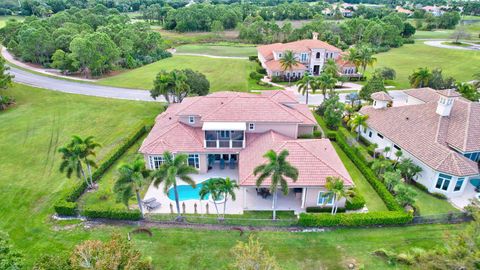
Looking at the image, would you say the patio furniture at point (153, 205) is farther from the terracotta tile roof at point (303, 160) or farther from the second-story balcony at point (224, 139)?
the terracotta tile roof at point (303, 160)

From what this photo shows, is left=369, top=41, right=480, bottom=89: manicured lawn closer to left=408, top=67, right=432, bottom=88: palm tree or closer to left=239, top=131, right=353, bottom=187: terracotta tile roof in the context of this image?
left=408, top=67, right=432, bottom=88: palm tree

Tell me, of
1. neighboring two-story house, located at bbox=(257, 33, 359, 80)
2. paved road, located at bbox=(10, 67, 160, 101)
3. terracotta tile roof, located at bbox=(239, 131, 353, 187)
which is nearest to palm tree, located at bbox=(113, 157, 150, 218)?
terracotta tile roof, located at bbox=(239, 131, 353, 187)

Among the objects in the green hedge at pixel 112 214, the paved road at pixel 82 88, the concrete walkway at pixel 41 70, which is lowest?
the green hedge at pixel 112 214

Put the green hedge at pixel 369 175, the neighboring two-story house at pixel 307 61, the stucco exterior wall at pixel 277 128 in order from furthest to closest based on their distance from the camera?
the neighboring two-story house at pixel 307 61 < the stucco exterior wall at pixel 277 128 < the green hedge at pixel 369 175

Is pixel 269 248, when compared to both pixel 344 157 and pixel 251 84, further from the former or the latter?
pixel 251 84

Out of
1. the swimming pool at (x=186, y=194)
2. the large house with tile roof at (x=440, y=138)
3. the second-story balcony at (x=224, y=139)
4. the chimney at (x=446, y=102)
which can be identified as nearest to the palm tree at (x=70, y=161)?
the swimming pool at (x=186, y=194)

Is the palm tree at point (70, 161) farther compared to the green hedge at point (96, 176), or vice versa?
the palm tree at point (70, 161)

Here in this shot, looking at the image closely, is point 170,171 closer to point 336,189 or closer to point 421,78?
point 336,189
